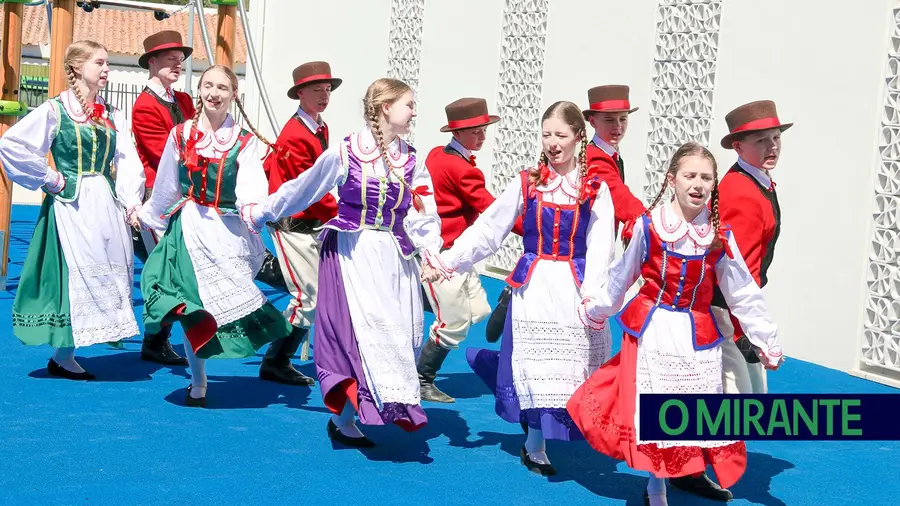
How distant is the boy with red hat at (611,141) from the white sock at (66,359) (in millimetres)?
3010

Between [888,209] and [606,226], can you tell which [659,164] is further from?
[606,226]

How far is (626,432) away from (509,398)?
2.52 ft

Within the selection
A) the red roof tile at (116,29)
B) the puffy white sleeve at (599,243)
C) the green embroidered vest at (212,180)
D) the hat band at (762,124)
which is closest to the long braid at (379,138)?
the puffy white sleeve at (599,243)

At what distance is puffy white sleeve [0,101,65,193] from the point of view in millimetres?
6379

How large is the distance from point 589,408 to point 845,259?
3.90 m

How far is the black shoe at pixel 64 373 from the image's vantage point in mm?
6664

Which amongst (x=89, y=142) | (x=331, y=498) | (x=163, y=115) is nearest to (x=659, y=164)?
(x=163, y=115)

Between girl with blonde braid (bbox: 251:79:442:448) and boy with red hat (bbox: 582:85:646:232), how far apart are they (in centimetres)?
98

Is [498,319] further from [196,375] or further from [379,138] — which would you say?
[196,375]

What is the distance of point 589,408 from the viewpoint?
15.7ft

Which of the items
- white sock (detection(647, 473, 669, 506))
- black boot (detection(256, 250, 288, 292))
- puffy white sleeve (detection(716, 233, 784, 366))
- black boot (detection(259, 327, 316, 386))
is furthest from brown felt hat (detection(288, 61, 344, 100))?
white sock (detection(647, 473, 669, 506))

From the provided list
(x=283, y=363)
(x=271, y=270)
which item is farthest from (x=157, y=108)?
(x=283, y=363)

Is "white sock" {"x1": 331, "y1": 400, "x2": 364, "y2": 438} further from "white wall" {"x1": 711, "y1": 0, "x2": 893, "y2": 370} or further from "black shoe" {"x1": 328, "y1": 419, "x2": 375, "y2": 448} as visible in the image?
"white wall" {"x1": 711, "y1": 0, "x2": 893, "y2": 370}

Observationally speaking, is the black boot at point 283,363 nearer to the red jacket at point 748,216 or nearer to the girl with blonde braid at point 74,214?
the girl with blonde braid at point 74,214
